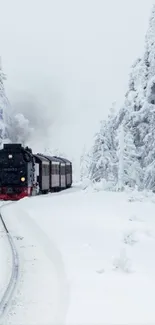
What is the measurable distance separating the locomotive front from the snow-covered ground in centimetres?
1510

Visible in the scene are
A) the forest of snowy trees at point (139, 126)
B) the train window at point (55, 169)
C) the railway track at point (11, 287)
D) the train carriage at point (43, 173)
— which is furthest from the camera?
the train window at point (55, 169)

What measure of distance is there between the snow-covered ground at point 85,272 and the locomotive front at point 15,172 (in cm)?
1510

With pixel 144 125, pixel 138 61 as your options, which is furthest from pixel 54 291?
pixel 138 61

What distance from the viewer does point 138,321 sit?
5.85 meters

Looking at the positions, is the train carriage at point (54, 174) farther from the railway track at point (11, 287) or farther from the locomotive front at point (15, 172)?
the railway track at point (11, 287)

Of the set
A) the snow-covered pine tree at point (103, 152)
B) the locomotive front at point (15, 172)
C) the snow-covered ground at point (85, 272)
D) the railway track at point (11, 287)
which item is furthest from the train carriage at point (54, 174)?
the railway track at point (11, 287)

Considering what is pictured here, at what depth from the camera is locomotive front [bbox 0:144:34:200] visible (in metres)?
31.8

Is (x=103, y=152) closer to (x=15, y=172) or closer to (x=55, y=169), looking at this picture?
(x=55, y=169)

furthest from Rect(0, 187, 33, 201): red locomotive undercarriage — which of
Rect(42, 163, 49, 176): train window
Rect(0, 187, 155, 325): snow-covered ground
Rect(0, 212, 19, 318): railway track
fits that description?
Rect(0, 212, 19, 318): railway track

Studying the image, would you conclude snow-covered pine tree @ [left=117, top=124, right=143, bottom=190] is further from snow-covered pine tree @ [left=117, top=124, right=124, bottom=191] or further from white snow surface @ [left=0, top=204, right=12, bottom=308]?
white snow surface @ [left=0, top=204, right=12, bottom=308]

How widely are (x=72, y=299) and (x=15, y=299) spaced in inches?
38.9

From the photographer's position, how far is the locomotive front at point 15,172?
31.8 meters

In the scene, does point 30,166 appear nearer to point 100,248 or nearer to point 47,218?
point 47,218

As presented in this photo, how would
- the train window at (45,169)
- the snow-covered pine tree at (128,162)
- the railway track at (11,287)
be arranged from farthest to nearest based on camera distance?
1. the train window at (45,169)
2. the snow-covered pine tree at (128,162)
3. the railway track at (11,287)
